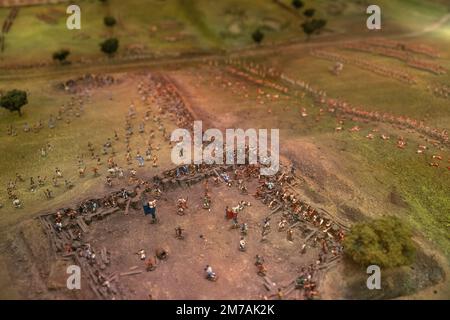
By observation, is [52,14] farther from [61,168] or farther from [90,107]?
[61,168]

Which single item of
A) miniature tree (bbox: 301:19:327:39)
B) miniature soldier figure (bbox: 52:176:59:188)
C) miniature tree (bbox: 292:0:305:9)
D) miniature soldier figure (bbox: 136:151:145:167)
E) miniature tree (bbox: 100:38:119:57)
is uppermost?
miniature tree (bbox: 292:0:305:9)

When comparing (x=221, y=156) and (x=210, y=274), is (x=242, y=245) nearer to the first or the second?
(x=210, y=274)

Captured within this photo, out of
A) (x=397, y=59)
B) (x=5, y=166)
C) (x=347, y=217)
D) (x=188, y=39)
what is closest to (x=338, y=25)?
(x=397, y=59)

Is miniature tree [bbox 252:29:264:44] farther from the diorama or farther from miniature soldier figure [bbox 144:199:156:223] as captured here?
miniature soldier figure [bbox 144:199:156:223]

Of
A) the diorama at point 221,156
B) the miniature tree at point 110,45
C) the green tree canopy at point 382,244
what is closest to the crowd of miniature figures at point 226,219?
the diorama at point 221,156

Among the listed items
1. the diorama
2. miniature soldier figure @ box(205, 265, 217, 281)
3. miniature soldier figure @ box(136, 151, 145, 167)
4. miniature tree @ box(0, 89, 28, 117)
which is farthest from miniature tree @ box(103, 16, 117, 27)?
miniature soldier figure @ box(205, 265, 217, 281)

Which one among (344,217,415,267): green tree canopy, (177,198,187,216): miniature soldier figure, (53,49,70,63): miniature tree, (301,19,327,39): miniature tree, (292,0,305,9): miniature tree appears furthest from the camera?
(292,0,305,9): miniature tree
